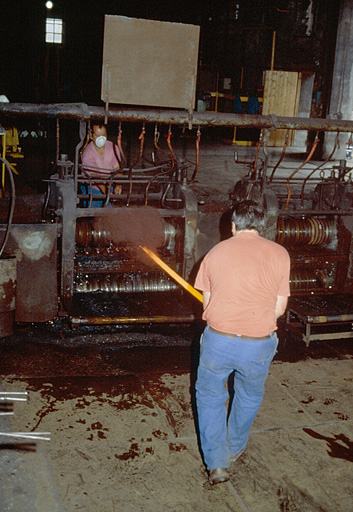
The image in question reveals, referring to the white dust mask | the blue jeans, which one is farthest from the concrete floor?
the white dust mask

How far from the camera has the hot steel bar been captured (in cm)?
561

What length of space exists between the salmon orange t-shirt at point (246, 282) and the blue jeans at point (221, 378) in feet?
0.32

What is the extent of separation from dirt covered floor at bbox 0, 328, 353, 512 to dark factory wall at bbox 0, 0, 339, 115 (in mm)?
17441

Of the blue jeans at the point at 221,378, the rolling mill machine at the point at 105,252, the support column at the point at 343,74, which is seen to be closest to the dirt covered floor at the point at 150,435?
the blue jeans at the point at 221,378

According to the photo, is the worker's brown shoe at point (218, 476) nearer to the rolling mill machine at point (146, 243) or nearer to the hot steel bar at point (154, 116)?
the rolling mill machine at point (146, 243)

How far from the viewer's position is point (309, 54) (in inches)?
936

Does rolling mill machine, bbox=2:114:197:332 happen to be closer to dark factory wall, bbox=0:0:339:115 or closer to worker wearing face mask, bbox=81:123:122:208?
worker wearing face mask, bbox=81:123:122:208

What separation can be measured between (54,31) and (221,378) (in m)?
31.0

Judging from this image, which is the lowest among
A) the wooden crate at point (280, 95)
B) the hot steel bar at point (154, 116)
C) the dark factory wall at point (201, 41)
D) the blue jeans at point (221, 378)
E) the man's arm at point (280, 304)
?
the blue jeans at point (221, 378)

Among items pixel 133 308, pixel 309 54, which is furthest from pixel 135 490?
pixel 309 54

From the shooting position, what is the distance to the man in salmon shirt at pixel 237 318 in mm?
3594

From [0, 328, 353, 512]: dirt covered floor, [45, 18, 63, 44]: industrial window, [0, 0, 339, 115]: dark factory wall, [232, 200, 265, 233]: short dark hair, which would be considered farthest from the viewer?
[45, 18, 63, 44]: industrial window

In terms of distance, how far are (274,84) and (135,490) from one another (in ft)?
73.1

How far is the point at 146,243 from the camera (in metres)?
6.86
